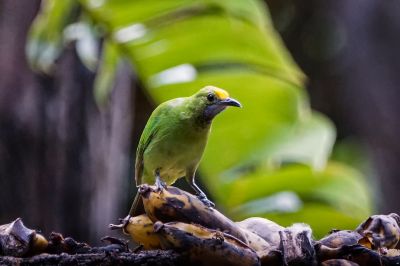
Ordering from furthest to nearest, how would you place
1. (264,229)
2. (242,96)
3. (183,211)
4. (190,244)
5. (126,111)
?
(126,111)
(242,96)
(264,229)
(183,211)
(190,244)

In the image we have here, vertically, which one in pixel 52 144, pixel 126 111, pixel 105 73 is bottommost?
pixel 126 111

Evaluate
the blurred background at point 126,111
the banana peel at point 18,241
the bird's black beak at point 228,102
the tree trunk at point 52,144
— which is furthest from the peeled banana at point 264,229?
the tree trunk at point 52,144

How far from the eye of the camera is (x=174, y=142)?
2.80 meters

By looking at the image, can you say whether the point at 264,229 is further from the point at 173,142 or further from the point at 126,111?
the point at 126,111

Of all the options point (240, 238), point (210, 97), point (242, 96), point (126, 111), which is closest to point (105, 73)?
point (126, 111)

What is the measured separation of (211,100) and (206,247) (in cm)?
112

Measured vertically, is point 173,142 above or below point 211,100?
below

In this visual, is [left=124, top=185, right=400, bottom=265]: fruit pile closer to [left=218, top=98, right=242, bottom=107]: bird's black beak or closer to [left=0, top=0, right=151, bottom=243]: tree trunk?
[left=218, top=98, right=242, bottom=107]: bird's black beak

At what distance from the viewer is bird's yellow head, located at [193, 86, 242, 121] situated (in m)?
2.77

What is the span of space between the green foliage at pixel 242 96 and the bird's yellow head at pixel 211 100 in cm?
111

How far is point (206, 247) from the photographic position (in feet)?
5.66

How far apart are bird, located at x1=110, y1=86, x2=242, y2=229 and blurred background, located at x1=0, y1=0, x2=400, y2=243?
3.06 ft

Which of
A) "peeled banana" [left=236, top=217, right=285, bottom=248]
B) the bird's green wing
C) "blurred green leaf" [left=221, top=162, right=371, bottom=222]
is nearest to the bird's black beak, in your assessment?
the bird's green wing

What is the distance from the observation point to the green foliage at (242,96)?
396 cm
